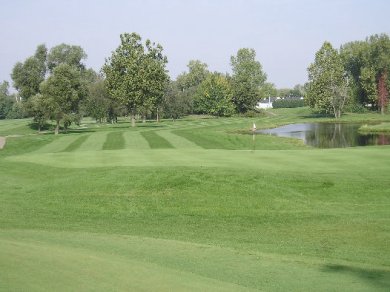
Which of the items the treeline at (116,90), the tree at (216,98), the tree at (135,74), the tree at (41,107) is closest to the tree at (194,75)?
the treeline at (116,90)

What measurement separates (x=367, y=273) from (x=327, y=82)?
10083cm

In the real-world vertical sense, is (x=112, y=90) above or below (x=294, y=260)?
above

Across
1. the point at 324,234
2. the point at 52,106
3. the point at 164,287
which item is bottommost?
the point at 324,234

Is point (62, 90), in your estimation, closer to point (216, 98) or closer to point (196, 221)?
point (196, 221)

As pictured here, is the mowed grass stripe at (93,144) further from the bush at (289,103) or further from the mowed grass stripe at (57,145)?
the bush at (289,103)

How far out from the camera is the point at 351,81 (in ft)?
380

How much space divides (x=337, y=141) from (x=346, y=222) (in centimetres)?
4170

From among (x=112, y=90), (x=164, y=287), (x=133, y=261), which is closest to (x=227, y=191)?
(x=133, y=261)

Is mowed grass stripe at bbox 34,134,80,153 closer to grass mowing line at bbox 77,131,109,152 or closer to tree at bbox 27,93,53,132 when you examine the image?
grass mowing line at bbox 77,131,109,152

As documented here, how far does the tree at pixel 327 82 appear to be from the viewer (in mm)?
104625

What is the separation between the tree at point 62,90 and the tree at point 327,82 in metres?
61.7

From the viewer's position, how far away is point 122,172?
20422 mm

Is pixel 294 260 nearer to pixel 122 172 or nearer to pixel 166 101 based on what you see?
pixel 122 172

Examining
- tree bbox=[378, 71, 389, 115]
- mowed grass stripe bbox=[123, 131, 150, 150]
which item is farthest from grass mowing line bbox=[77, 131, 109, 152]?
tree bbox=[378, 71, 389, 115]
